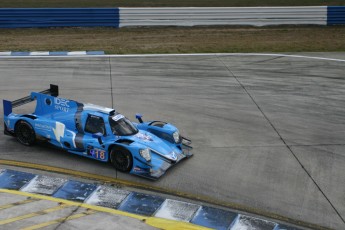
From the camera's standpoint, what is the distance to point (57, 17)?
29016mm

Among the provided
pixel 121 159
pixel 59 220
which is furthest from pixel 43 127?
pixel 59 220

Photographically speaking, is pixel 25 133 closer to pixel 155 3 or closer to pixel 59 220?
pixel 59 220

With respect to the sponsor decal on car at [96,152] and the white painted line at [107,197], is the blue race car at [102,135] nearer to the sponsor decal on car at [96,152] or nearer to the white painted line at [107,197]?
the sponsor decal on car at [96,152]

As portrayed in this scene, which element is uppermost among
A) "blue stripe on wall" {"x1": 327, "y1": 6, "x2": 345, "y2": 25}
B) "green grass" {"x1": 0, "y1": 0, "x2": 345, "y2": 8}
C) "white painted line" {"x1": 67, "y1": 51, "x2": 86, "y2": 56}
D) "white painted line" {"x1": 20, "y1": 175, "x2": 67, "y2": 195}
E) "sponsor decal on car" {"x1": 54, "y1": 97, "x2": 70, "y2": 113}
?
"green grass" {"x1": 0, "y1": 0, "x2": 345, "y2": 8}

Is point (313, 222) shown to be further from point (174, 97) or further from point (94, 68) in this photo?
point (94, 68)

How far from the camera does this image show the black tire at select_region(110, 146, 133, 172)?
12.7m

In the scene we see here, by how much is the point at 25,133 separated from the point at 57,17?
52.9 feet

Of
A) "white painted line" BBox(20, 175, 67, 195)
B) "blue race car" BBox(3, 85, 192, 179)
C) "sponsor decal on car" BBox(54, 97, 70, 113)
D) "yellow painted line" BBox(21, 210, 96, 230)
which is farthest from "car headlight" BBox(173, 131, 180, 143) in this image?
"yellow painted line" BBox(21, 210, 96, 230)

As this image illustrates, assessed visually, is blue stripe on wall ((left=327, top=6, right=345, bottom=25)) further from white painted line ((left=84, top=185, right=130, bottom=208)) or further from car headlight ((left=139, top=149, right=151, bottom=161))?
white painted line ((left=84, top=185, right=130, bottom=208))

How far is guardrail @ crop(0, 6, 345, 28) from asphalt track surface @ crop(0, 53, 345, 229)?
5.84m

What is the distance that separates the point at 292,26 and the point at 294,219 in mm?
21804

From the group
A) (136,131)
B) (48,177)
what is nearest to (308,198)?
(136,131)

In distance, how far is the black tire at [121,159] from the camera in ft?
41.8

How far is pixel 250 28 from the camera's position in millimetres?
30672
